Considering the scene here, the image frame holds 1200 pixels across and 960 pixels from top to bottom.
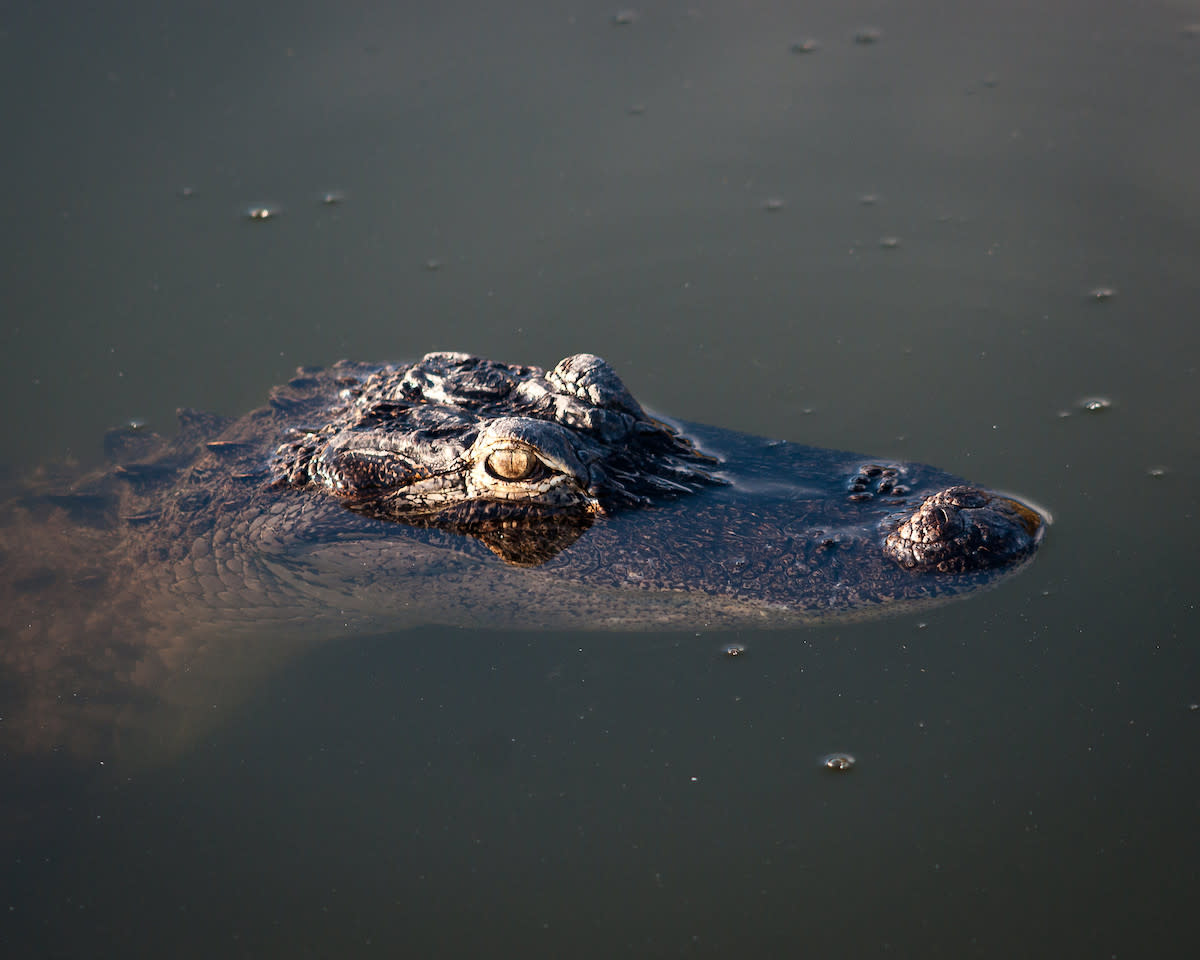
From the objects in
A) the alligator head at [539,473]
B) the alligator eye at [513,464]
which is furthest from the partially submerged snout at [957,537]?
the alligator eye at [513,464]

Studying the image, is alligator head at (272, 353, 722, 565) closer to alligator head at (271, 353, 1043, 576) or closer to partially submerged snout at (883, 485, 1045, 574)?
alligator head at (271, 353, 1043, 576)

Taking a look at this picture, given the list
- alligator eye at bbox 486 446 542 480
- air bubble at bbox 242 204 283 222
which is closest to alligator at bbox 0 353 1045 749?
alligator eye at bbox 486 446 542 480

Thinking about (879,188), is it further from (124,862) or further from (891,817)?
(124,862)

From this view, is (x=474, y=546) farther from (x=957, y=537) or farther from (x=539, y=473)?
(x=957, y=537)

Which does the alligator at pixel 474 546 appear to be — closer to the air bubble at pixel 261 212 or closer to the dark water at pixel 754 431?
the dark water at pixel 754 431

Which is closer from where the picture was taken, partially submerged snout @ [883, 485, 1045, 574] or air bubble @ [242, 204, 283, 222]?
partially submerged snout @ [883, 485, 1045, 574]

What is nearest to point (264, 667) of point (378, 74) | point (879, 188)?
point (879, 188)

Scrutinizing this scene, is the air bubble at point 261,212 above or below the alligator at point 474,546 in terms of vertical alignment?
above
